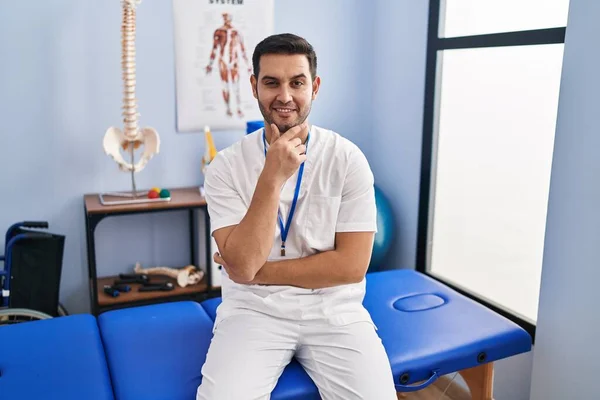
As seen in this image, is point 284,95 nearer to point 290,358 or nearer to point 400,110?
point 290,358

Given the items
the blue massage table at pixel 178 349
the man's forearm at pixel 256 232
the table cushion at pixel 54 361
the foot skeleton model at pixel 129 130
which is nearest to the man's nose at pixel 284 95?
the man's forearm at pixel 256 232

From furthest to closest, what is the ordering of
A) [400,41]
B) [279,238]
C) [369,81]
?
1. [369,81]
2. [400,41]
3. [279,238]

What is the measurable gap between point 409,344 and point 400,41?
6.19 ft

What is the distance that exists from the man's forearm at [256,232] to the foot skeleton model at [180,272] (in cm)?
138

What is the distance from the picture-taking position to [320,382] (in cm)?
162

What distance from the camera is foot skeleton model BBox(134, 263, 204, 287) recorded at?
2.95 m

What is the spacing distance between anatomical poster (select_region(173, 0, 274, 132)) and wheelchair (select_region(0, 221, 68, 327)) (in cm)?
93

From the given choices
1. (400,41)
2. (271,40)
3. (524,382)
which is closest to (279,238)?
(271,40)

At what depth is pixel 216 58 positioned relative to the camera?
3.08 metres

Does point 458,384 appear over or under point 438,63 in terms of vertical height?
under

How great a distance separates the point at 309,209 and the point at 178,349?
583 millimetres

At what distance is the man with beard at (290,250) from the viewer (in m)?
1.60

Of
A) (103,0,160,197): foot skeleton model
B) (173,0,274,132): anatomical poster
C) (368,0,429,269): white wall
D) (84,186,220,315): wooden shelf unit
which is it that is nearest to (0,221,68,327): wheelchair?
(84,186,220,315): wooden shelf unit

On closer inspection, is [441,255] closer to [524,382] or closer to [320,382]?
[524,382]
